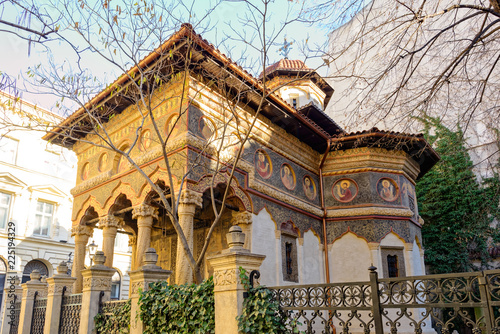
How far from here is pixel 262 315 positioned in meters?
4.91

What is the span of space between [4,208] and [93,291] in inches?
567

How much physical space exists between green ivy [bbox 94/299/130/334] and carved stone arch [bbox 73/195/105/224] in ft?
14.8

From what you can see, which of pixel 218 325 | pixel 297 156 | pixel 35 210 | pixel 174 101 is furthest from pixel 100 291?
pixel 35 210

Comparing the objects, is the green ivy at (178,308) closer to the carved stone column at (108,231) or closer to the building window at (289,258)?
the carved stone column at (108,231)

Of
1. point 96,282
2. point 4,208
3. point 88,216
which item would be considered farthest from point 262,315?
point 4,208

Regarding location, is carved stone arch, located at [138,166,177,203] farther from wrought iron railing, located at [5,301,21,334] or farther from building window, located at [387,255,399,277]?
building window, located at [387,255,399,277]

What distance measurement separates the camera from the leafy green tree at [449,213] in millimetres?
17812

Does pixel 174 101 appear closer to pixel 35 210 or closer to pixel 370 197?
pixel 370 197

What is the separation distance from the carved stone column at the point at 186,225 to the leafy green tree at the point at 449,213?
12713 mm

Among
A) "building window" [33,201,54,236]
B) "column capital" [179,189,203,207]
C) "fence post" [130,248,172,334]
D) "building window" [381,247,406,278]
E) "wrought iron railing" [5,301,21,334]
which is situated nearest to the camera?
"fence post" [130,248,172,334]

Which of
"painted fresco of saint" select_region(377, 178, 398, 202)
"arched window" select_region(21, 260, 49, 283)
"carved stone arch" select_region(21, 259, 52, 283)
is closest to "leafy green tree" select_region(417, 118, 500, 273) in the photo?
"painted fresco of saint" select_region(377, 178, 398, 202)

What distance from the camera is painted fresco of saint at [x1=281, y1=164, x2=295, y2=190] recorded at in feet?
41.1

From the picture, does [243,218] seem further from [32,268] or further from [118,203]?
[32,268]

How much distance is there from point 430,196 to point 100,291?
1578cm
